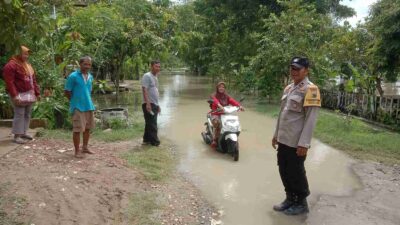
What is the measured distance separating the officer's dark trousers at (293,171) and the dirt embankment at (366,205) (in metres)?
0.35

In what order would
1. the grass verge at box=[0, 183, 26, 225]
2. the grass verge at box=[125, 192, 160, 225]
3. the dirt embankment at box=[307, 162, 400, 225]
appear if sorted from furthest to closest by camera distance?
1. the dirt embankment at box=[307, 162, 400, 225]
2. the grass verge at box=[125, 192, 160, 225]
3. the grass verge at box=[0, 183, 26, 225]

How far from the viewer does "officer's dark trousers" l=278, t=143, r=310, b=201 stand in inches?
191

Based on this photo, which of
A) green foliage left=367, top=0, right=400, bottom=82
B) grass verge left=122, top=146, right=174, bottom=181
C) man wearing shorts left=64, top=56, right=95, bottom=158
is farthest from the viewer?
green foliage left=367, top=0, right=400, bottom=82

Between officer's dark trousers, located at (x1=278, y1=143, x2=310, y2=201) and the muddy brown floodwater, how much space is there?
0.33m

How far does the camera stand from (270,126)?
11.4 meters

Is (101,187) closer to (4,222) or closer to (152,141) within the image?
(4,222)

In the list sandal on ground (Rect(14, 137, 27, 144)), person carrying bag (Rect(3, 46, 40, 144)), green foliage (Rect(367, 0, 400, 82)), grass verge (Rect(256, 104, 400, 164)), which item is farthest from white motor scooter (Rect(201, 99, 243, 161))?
green foliage (Rect(367, 0, 400, 82))

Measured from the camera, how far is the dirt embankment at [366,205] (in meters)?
4.85

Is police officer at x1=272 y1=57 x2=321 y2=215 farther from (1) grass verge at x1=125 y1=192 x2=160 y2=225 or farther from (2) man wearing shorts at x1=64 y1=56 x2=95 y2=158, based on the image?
(2) man wearing shorts at x1=64 y1=56 x2=95 y2=158

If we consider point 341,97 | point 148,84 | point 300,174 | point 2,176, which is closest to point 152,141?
point 148,84

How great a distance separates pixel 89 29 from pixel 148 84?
5081 millimetres

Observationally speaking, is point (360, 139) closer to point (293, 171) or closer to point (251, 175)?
point (251, 175)

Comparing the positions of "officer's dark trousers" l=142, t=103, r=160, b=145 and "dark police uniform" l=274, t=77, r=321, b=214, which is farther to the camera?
"officer's dark trousers" l=142, t=103, r=160, b=145

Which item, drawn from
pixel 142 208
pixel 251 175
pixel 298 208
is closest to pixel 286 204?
pixel 298 208
